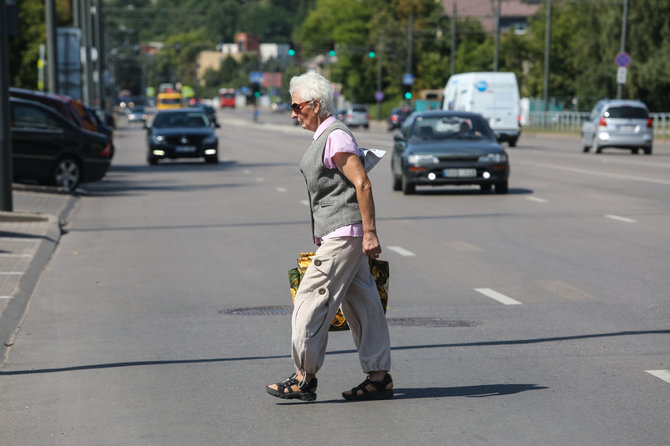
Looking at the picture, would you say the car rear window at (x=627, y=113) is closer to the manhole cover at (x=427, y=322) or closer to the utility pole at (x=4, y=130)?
the utility pole at (x=4, y=130)

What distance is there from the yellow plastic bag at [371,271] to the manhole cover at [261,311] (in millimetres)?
3133

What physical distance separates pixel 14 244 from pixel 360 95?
4463 inches

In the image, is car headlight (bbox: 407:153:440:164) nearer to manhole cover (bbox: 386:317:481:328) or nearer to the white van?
manhole cover (bbox: 386:317:481:328)

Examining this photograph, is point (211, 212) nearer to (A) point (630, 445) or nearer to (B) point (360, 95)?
(A) point (630, 445)

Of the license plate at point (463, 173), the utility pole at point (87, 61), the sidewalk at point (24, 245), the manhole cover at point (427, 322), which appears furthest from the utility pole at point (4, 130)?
the utility pole at point (87, 61)

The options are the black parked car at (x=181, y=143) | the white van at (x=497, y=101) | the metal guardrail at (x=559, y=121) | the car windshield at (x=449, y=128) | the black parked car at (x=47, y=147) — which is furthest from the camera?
the metal guardrail at (x=559, y=121)

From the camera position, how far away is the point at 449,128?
24.6 meters

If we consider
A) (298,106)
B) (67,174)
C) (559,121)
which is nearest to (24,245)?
(298,106)

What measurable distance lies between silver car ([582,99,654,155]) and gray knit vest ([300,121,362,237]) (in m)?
36.3

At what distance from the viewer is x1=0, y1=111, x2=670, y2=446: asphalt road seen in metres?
6.54

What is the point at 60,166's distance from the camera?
1002 inches

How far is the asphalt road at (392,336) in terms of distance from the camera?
6.54 m

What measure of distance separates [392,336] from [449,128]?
15723 mm

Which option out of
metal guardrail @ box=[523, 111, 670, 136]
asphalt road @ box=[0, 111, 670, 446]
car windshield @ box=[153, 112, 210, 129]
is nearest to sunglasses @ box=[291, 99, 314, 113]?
asphalt road @ box=[0, 111, 670, 446]
